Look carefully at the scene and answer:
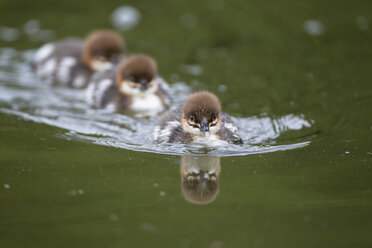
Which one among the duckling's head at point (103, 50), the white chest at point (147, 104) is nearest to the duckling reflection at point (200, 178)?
the white chest at point (147, 104)

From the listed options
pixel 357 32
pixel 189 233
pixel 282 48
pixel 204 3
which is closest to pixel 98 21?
pixel 204 3

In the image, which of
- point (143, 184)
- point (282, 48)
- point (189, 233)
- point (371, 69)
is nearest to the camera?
point (189, 233)

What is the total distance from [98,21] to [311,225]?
6126 millimetres

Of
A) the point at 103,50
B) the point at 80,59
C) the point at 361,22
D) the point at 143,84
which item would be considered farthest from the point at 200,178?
the point at 361,22

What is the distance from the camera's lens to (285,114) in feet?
18.1

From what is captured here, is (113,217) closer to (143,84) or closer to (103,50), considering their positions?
(143,84)

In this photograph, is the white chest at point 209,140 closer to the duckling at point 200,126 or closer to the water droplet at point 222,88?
the duckling at point 200,126

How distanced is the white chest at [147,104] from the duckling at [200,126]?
1074 mm

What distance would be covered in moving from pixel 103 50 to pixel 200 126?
2737mm

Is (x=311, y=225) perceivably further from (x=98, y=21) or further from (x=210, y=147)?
(x=98, y=21)

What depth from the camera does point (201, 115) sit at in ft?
15.1

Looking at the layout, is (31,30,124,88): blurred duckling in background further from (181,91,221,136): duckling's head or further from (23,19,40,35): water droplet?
(181,91,221,136): duckling's head

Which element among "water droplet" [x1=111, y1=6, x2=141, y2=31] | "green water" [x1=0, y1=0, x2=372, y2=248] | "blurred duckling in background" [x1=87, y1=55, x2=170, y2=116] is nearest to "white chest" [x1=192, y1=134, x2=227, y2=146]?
"green water" [x1=0, y1=0, x2=372, y2=248]

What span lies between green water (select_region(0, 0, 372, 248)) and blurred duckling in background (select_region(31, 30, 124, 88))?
27.2 inches
